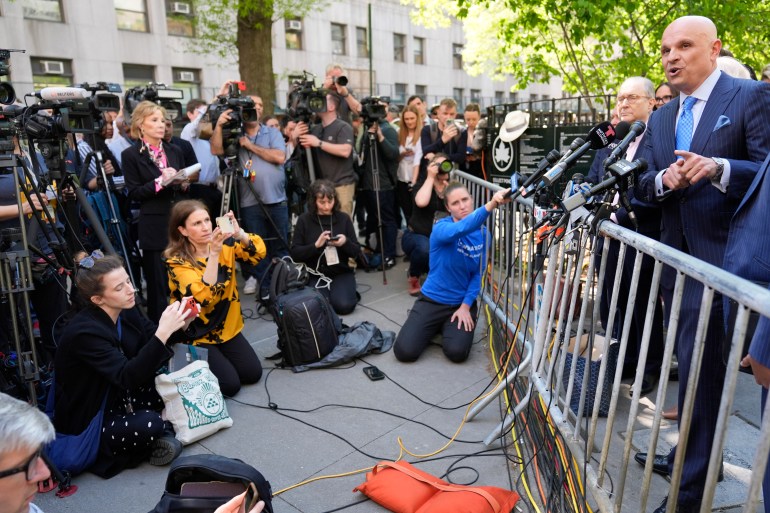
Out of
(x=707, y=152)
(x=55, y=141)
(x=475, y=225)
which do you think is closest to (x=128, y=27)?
(x=55, y=141)

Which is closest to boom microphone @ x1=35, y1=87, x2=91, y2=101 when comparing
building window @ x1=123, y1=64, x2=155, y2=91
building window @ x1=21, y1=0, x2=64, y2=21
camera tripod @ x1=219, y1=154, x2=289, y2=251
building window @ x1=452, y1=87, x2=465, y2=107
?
camera tripod @ x1=219, y1=154, x2=289, y2=251

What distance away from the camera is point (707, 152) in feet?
8.17

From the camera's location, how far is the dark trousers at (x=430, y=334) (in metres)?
4.54

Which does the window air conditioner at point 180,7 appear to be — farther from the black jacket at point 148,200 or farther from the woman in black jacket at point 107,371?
the woman in black jacket at point 107,371

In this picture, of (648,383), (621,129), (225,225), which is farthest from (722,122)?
(225,225)

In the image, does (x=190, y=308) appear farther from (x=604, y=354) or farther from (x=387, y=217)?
(x=387, y=217)

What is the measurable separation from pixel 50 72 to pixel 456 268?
18516mm

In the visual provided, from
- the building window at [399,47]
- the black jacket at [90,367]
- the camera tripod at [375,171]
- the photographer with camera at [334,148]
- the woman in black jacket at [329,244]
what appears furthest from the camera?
the building window at [399,47]

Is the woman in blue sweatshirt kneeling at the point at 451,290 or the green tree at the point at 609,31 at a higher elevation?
the green tree at the point at 609,31

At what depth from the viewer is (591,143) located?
2648mm

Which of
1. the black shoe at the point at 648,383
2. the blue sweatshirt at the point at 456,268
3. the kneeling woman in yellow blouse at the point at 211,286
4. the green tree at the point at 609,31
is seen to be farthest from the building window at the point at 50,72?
the black shoe at the point at 648,383

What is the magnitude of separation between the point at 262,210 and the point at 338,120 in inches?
53.5

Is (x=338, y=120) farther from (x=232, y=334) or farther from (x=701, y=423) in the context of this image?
(x=701, y=423)

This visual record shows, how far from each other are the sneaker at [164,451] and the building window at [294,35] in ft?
79.1
